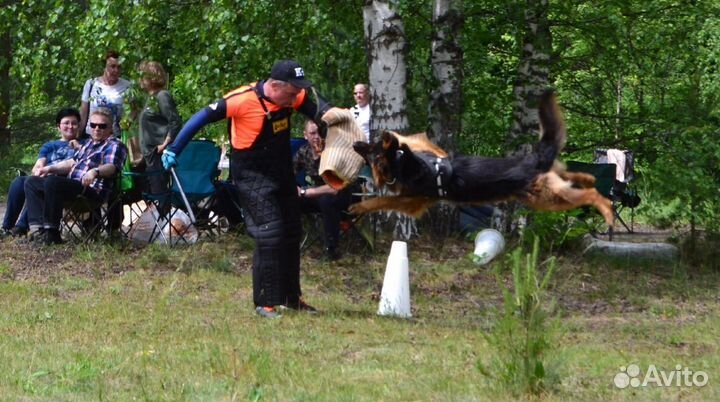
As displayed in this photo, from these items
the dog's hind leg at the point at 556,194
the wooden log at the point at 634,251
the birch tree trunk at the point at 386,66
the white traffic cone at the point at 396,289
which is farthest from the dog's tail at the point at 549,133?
the wooden log at the point at 634,251

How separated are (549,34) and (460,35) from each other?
40.3 inches

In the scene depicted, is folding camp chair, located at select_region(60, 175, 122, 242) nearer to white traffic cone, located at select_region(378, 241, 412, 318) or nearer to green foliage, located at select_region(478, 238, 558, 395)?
white traffic cone, located at select_region(378, 241, 412, 318)

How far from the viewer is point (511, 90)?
49.4 feet

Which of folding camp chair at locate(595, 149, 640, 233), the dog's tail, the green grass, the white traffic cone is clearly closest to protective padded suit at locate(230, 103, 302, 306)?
the green grass

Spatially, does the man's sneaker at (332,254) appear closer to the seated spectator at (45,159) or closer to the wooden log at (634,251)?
the wooden log at (634,251)

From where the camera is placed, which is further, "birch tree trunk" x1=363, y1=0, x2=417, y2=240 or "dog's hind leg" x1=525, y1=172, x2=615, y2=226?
"birch tree trunk" x1=363, y1=0, x2=417, y2=240

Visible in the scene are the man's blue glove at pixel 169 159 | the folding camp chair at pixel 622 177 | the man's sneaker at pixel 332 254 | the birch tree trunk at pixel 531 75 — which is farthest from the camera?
the folding camp chair at pixel 622 177

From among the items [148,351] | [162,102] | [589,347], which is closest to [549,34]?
[162,102]

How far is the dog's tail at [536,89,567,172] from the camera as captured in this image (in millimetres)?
8383

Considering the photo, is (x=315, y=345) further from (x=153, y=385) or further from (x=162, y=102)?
(x=162, y=102)

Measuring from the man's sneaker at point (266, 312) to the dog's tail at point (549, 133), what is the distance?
284 centimetres

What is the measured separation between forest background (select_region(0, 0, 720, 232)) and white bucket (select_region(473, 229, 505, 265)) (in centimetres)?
134

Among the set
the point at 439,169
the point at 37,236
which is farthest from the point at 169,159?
the point at 37,236

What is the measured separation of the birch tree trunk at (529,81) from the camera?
14.0 metres
